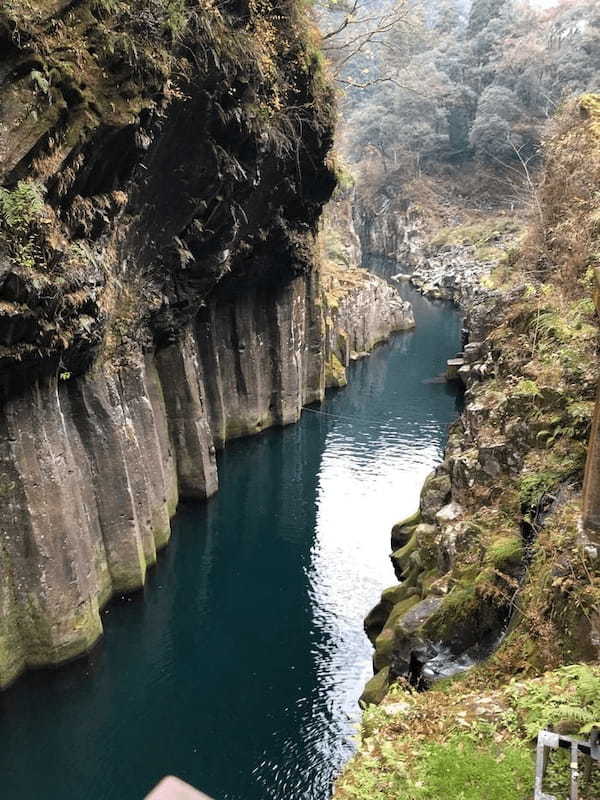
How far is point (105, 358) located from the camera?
18344 millimetres

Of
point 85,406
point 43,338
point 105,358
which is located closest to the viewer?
point 43,338

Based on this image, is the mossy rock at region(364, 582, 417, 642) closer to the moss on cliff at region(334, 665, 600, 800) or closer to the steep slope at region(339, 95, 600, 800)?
the steep slope at region(339, 95, 600, 800)

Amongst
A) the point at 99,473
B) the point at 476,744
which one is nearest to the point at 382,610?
the point at 99,473

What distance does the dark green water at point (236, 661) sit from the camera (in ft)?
43.1

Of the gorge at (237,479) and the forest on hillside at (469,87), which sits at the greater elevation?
the forest on hillside at (469,87)

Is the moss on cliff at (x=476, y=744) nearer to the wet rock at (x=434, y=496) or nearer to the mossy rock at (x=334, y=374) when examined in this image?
the wet rock at (x=434, y=496)

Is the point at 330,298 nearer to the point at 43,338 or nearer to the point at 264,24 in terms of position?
the point at 264,24

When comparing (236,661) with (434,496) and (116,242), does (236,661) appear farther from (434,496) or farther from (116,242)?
(116,242)

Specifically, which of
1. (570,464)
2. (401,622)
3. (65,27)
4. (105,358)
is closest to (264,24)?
(65,27)

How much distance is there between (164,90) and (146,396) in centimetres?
880

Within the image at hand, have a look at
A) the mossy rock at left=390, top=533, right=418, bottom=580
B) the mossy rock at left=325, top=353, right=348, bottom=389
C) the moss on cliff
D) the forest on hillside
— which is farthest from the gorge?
the forest on hillside

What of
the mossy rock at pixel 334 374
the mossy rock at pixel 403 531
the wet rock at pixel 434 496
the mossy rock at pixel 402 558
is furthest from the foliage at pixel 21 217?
the mossy rock at pixel 334 374

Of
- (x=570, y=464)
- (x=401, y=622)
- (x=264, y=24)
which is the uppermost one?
(x=264, y=24)

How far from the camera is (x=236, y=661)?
1650 centimetres
